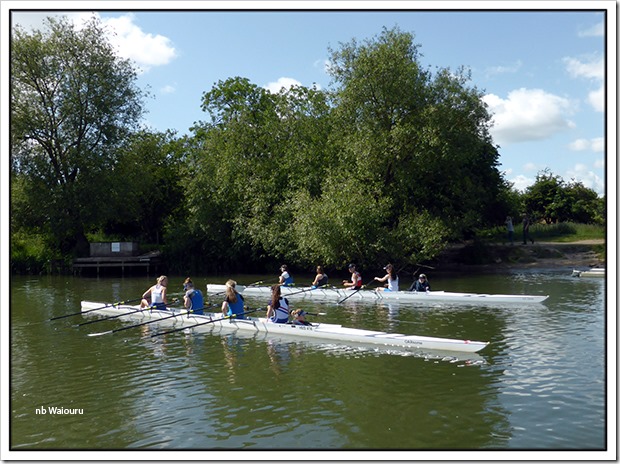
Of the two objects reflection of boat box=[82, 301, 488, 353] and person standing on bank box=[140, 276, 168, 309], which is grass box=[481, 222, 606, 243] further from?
reflection of boat box=[82, 301, 488, 353]

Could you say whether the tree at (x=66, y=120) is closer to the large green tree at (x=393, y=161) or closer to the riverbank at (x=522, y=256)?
the large green tree at (x=393, y=161)

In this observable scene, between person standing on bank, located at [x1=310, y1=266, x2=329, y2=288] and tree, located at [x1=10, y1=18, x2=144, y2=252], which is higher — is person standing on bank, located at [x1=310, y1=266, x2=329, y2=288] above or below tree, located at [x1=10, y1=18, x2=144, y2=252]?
below

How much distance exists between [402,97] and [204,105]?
75.1 feet

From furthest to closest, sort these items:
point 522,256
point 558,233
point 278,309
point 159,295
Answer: point 558,233, point 522,256, point 159,295, point 278,309

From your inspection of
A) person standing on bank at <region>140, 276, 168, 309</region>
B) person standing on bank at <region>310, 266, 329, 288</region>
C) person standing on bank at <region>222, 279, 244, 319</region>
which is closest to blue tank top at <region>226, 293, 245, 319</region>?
person standing on bank at <region>222, 279, 244, 319</region>

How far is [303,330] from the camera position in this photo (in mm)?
16906

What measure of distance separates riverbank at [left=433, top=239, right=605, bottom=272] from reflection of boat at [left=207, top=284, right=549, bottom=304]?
1251cm

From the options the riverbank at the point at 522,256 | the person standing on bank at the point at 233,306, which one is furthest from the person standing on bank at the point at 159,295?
the riverbank at the point at 522,256

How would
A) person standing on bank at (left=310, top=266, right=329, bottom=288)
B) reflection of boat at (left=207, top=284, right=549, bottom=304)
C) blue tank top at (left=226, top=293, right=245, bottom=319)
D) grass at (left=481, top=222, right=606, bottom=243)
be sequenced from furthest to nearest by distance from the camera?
grass at (left=481, top=222, right=606, bottom=243), person standing on bank at (left=310, top=266, right=329, bottom=288), reflection of boat at (left=207, top=284, right=549, bottom=304), blue tank top at (left=226, top=293, right=245, bottom=319)

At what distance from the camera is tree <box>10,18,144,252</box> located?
4050cm

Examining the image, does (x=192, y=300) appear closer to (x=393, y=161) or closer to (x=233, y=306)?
(x=233, y=306)

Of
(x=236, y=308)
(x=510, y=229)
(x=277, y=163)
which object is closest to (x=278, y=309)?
(x=236, y=308)

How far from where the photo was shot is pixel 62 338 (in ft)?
58.0

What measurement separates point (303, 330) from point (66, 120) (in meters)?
32.1
